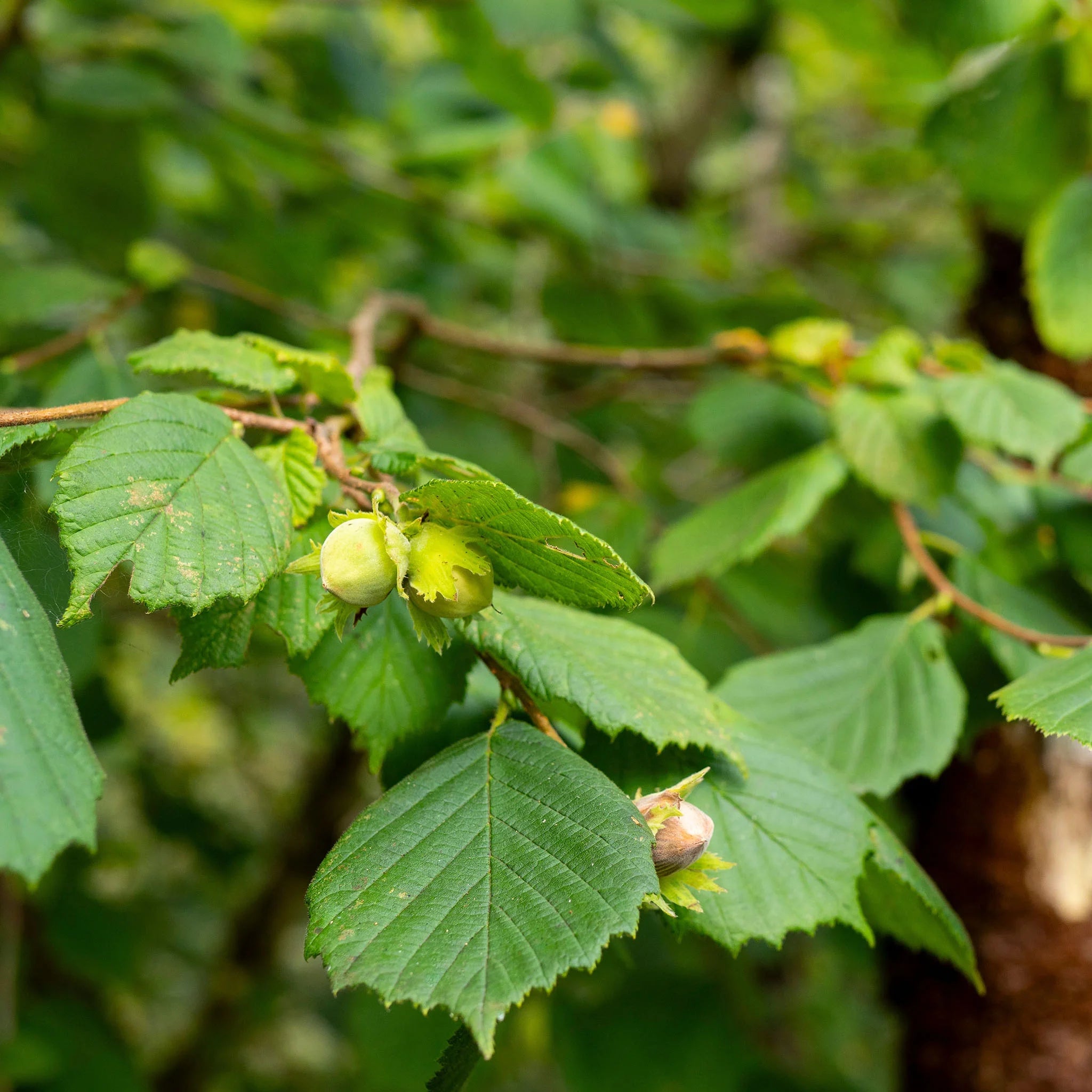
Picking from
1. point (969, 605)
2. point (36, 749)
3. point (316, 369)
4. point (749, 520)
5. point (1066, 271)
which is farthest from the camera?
point (1066, 271)

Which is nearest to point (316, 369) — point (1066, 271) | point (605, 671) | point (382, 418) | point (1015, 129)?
point (382, 418)

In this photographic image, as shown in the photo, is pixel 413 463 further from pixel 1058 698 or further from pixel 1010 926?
pixel 1010 926

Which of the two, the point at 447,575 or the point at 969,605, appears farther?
the point at 969,605

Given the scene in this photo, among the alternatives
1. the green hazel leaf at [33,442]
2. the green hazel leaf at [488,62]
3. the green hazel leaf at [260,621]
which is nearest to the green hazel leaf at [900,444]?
the green hazel leaf at [260,621]

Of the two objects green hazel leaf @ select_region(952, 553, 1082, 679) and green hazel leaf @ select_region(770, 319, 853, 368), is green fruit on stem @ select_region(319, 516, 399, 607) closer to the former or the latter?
green hazel leaf @ select_region(952, 553, 1082, 679)

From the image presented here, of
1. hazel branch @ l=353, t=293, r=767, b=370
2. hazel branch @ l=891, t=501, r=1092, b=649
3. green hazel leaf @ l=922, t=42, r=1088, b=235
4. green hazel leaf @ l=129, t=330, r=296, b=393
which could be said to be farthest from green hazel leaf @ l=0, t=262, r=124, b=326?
green hazel leaf @ l=922, t=42, r=1088, b=235

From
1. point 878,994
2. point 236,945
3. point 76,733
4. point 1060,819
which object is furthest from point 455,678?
point 236,945
